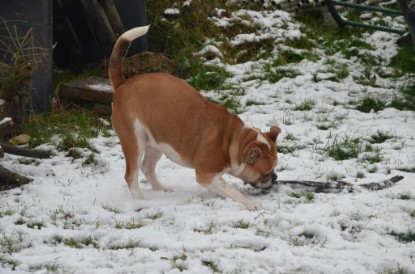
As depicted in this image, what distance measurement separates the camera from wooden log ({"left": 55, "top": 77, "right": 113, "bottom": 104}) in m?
7.62

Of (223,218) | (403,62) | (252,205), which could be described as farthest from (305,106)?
(223,218)

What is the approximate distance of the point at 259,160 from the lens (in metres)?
5.40

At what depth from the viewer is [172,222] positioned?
5059mm

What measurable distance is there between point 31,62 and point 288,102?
2.89m

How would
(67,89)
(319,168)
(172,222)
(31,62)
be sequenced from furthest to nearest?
(67,89)
(31,62)
(319,168)
(172,222)

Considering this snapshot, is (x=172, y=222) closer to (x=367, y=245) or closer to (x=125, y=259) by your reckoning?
(x=125, y=259)

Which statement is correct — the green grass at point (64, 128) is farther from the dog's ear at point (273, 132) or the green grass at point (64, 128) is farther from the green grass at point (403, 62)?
the green grass at point (403, 62)

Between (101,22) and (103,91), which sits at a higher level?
(101,22)

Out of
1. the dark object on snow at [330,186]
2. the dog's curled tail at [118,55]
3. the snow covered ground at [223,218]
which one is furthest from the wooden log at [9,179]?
the dark object on snow at [330,186]

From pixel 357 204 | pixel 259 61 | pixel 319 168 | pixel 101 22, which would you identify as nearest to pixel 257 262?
pixel 357 204

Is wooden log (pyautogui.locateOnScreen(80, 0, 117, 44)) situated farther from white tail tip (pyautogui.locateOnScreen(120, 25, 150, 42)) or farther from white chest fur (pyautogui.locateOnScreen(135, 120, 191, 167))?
white chest fur (pyautogui.locateOnScreen(135, 120, 191, 167))

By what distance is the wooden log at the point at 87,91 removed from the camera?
25.0 feet

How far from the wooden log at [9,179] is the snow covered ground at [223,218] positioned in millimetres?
91

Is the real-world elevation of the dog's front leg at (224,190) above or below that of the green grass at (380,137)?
above
